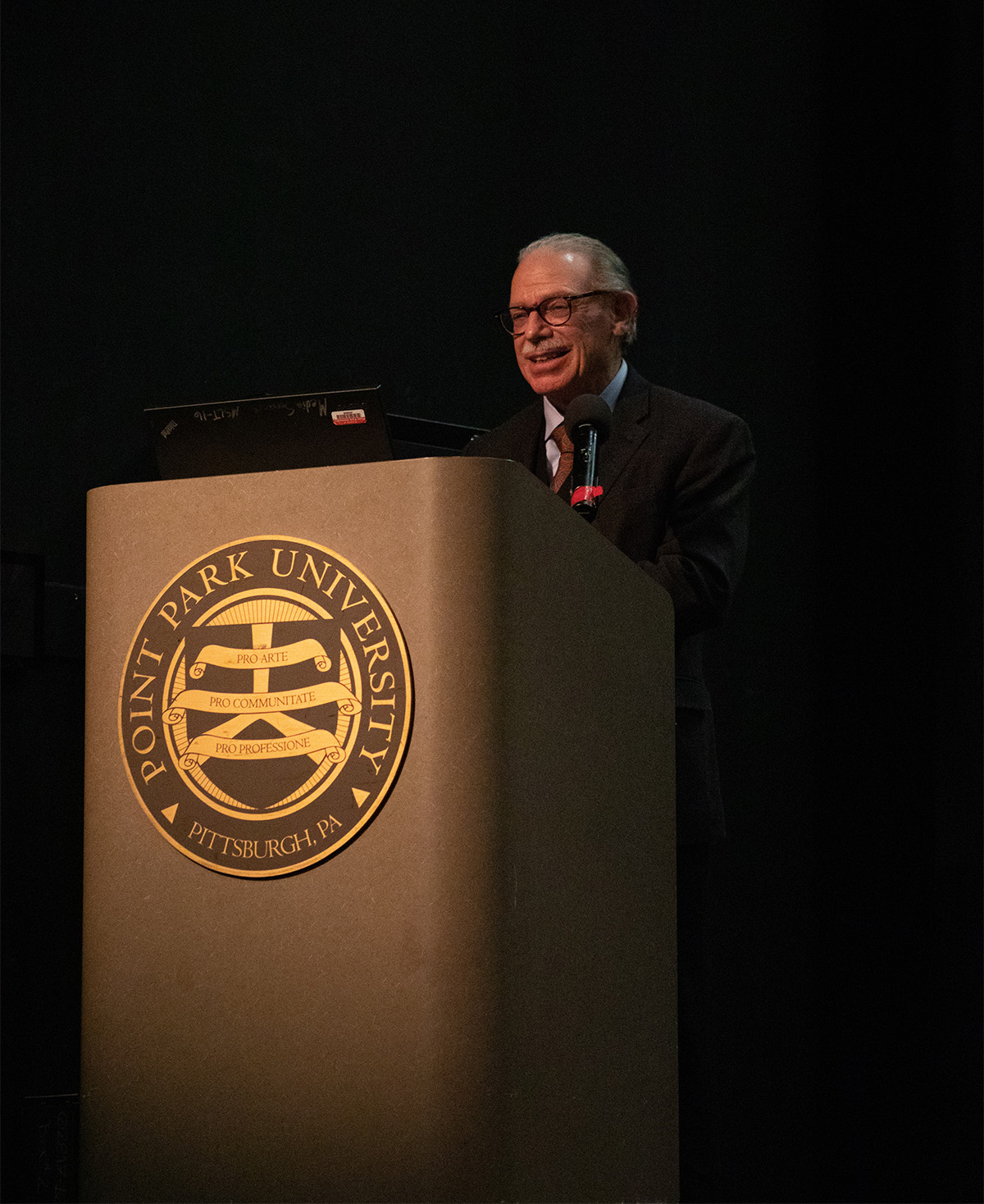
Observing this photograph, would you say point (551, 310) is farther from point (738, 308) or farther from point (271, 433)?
point (271, 433)

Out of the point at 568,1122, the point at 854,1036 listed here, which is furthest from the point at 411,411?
the point at 568,1122

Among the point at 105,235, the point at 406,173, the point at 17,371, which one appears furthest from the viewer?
the point at 406,173

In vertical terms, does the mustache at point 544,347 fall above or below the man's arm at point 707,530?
above

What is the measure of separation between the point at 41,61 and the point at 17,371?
1.84 feet

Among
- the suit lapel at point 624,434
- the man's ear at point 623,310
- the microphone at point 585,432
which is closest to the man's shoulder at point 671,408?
the suit lapel at point 624,434

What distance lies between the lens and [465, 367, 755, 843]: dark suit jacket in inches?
70.2

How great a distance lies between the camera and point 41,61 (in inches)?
85.0

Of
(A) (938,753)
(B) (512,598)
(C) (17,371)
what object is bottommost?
(A) (938,753)

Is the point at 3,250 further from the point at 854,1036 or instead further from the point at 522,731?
the point at 854,1036

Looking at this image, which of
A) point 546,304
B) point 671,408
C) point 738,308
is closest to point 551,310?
point 546,304

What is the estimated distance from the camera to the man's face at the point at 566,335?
2.11 m

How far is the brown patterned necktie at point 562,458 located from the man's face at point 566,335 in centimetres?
11

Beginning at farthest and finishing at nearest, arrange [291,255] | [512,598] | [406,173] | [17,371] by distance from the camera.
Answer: [406,173], [291,255], [17,371], [512,598]

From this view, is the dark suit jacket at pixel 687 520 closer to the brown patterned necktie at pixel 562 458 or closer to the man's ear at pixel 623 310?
the brown patterned necktie at pixel 562 458
